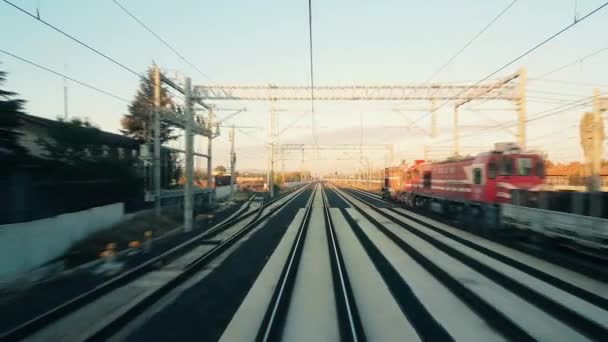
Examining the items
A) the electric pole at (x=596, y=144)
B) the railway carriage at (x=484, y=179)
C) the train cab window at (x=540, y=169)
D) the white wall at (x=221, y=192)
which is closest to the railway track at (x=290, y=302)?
the railway carriage at (x=484, y=179)

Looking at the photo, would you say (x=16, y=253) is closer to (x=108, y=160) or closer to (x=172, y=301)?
(x=172, y=301)

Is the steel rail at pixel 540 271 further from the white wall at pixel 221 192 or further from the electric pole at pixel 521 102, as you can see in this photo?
the white wall at pixel 221 192

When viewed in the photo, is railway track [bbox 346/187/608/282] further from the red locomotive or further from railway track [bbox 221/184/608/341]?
the red locomotive

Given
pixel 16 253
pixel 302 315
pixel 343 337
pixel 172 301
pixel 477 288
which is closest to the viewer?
pixel 343 337

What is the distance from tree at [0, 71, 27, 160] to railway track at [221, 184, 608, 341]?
988 cm

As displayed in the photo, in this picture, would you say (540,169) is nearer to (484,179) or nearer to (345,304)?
(484,179)

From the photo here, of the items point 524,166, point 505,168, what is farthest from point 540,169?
point 505,168

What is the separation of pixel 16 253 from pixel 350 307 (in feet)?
32.6

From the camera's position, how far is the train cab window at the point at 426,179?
88.0 ft

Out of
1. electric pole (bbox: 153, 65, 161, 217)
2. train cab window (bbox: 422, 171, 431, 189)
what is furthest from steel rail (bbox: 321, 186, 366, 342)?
train cab window (bbox: 422, 171, 431, 189)

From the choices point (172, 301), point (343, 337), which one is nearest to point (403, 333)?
point (343, 337)

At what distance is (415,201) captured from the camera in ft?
103

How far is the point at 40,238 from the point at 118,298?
6029 millimetres

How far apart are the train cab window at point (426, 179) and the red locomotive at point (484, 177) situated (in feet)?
0.10
